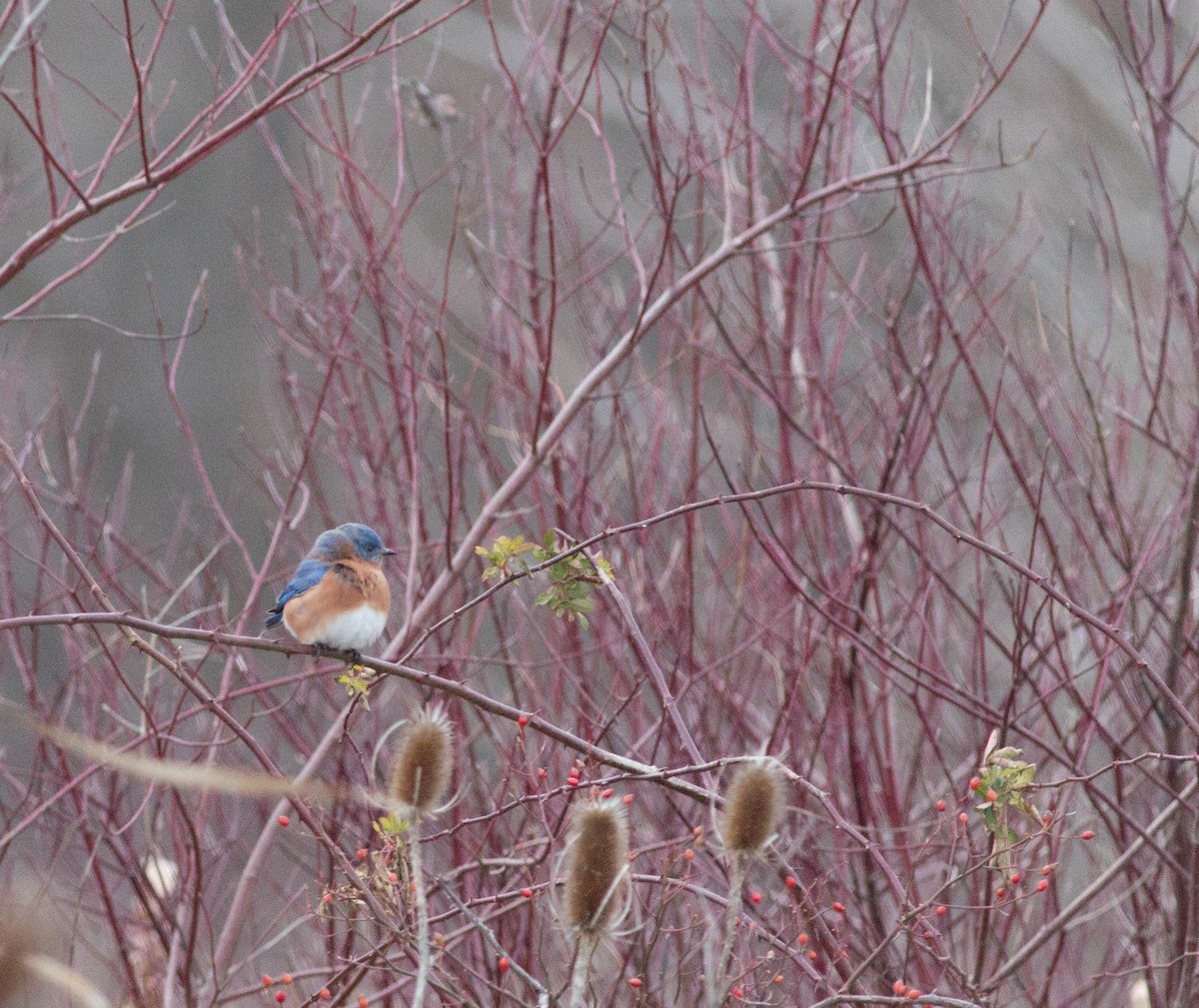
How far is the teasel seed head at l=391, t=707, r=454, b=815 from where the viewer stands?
5.12 ft

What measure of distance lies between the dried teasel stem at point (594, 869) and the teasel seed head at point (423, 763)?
17cm

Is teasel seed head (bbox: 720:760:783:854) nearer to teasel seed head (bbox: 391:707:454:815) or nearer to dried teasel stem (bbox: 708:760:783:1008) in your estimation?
dried teasel stem (bbox: 708:760:783:1008)

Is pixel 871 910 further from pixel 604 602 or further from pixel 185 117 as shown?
pixel 185 117

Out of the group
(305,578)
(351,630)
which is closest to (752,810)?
(351,630)

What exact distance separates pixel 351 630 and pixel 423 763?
1.55m

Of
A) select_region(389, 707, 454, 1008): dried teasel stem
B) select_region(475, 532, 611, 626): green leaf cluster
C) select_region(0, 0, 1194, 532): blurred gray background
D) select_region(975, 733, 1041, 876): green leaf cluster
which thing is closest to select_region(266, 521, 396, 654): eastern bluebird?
select_region(475, 532, 611, 626): green leaf cluster

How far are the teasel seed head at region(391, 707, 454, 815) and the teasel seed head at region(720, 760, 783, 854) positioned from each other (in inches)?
13.2

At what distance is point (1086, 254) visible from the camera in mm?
11047

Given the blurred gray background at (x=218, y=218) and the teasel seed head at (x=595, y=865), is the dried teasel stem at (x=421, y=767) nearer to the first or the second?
the teasel seed head at (x=595, y=865)

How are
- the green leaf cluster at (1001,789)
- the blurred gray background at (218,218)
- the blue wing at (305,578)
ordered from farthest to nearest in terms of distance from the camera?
the blurred gray background at (218,218)
the blue wing at (305,578)
the green leaf cluster at (1001,789)

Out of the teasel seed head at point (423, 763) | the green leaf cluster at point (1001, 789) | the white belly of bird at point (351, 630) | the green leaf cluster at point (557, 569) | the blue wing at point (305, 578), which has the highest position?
the green leaf cluster at point (557, 569)

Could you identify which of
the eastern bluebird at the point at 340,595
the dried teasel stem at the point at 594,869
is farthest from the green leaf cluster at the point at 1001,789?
the eastern bluebird at the point at 340,595

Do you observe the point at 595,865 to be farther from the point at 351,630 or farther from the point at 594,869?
the point at 351,630

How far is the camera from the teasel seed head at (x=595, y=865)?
1.51 meters
